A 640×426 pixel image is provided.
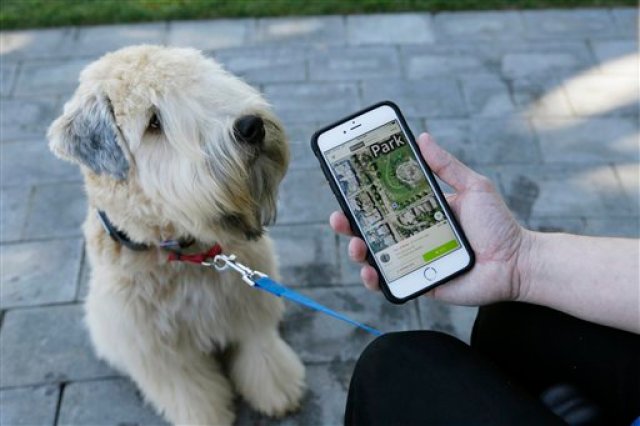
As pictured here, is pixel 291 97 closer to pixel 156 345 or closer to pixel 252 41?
pixel 252 41

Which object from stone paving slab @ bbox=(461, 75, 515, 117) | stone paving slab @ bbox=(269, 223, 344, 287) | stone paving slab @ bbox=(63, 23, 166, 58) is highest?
stone paving slab @ bbox=(461, 75, 515, 117)

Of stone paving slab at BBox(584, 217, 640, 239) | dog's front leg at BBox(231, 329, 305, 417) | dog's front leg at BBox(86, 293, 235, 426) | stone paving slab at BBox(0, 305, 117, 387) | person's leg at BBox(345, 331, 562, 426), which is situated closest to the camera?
person's leg at BBox(345, 331, 562, 426)

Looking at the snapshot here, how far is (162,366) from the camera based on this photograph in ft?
8.77

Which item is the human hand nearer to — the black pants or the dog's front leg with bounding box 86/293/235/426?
the black pants

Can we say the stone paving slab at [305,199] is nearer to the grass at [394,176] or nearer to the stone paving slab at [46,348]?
the stone paving slab at [46,348]

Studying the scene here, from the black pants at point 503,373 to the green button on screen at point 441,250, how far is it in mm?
236

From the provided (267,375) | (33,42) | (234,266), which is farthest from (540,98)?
(33,42)

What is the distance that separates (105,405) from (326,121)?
2130mm

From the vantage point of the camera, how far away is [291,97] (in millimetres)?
4297

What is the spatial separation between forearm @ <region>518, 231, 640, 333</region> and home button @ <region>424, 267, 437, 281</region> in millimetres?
273

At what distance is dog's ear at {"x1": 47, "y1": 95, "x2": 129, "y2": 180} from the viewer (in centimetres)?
207

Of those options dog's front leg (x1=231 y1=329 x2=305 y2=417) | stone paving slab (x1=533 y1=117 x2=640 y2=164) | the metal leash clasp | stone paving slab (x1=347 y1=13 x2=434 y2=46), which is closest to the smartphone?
the metal leash clasp

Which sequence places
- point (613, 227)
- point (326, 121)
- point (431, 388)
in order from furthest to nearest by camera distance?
point (326, 121) < point (613, 227) < point (431, 388)

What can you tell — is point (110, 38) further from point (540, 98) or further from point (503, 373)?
point (503, 373)
